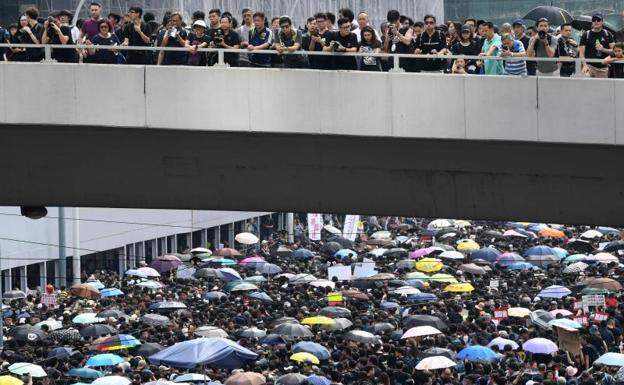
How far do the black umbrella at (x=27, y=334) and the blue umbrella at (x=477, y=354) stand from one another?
6.73 m

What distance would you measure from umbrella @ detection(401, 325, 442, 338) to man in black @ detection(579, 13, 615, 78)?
8.15 m

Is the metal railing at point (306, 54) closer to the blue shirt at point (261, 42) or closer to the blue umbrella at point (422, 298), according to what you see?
the blue shirt at point (261, 42)

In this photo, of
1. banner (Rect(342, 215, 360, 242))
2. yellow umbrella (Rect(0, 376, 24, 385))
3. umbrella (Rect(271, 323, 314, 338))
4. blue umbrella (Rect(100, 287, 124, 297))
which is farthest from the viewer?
banner (Rect(342, 215, 360, 242))

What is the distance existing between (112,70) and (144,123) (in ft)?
2.06

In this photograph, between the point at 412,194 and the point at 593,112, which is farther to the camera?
the point at 412,194

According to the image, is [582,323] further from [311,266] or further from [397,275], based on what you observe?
[311,266]

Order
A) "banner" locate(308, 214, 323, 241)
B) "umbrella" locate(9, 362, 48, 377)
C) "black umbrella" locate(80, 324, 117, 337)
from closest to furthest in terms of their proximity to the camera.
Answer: "umbrella" locate(9, 362, 48, 377)
"black umbrella" locate(80, 324, 117, 337)
"banner" locate(308, 214, 323, 241)

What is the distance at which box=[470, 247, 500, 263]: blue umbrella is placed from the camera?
110 feet

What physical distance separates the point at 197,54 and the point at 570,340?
365 inches

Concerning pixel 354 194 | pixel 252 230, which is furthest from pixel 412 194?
pixel 252 230

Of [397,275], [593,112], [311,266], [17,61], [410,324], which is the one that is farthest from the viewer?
[311,266]

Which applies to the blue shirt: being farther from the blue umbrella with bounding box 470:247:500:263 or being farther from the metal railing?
the blue umbrella with bounding box 470:247:500:263

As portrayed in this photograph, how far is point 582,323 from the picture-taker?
78.1 ft

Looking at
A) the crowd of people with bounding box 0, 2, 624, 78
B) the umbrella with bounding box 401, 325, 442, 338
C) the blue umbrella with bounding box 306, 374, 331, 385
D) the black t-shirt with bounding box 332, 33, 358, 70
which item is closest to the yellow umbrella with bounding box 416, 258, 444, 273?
the umbrella with bounding box 401, 325, 442, 338
